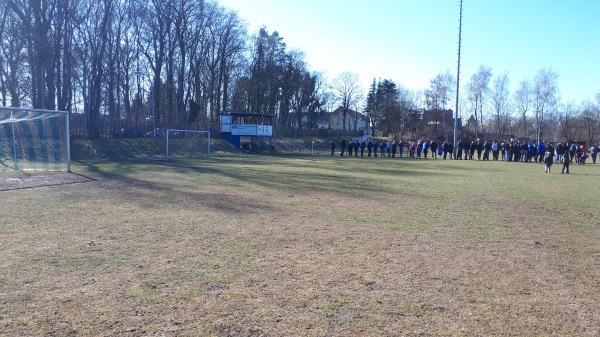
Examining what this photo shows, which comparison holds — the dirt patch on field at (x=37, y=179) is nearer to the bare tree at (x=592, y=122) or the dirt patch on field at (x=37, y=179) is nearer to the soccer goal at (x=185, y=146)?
the soccer goal at (x=185, y=146)

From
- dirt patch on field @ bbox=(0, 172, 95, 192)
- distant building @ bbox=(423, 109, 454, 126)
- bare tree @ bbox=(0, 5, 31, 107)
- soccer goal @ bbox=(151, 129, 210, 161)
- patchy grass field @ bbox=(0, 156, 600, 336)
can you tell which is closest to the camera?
patchy grass field @ bbox=(0, 156, 600, 336)

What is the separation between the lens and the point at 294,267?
6305 mm

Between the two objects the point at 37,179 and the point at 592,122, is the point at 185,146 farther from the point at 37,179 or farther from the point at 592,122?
the point at 592,122

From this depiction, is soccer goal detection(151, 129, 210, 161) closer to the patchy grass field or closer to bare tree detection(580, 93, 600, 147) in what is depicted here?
the patchy grass field

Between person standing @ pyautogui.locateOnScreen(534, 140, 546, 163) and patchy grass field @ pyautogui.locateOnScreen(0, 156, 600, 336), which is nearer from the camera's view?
patchy grass field @ pyautogui.locateOnScreen(0, 156, 600, 336)

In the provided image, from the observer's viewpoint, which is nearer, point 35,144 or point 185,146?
point 35,144

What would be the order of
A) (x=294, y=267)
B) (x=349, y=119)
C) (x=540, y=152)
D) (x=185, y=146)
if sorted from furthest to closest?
(x=349, y=119)
(x=185, y=146)
(x=540, y=152)
(x=294, y=267)

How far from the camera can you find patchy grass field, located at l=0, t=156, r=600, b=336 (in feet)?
14.5

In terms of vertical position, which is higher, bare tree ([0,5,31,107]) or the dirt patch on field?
bare tree ([0,5,31,107])

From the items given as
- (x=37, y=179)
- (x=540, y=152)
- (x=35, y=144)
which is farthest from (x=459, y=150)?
(x=37, y=179)

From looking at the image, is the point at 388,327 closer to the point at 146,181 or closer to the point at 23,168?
the point at 146,181

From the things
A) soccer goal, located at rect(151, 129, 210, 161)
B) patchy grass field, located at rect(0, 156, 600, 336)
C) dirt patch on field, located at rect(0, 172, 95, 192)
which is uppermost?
soccer goal, located at rect(151, 129, 210, 161)

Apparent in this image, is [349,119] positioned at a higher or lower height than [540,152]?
higher


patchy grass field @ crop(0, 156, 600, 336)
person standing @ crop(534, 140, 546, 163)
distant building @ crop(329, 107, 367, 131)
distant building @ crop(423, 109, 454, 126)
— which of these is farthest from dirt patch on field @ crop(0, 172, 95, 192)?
distant building @ crop(329, 107, 367, 131)
